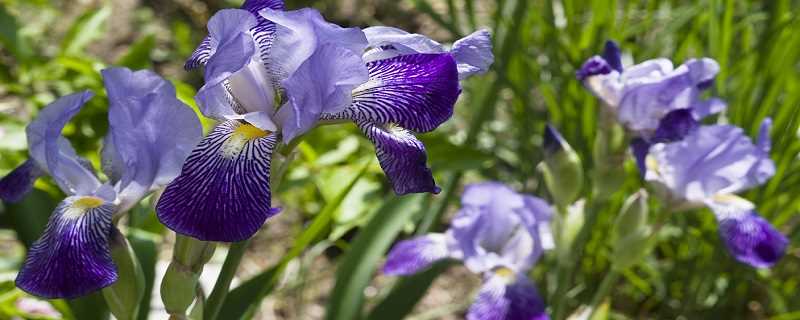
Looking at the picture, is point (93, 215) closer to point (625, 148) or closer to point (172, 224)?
point (172, 224)

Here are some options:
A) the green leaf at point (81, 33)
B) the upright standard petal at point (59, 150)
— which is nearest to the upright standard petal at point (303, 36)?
the upright standard petal at point (59, 150)

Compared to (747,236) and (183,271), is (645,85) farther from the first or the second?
(183,271)

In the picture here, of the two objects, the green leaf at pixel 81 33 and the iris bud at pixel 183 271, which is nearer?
the iris bud at pixel 183 271

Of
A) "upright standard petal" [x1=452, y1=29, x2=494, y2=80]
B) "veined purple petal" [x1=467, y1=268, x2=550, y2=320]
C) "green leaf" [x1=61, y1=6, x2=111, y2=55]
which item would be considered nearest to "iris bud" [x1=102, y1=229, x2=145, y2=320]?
"upright standard petal" [x1=452, y1=29, x2=494, y2=80]

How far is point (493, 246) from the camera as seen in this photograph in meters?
1.12

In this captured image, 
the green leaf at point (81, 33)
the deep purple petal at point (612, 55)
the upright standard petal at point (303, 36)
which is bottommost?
the green leaf at point (81, 33)

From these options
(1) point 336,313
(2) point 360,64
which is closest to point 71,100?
(2) point 360,64

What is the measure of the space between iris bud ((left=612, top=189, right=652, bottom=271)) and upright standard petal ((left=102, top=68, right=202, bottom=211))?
1.79 ft

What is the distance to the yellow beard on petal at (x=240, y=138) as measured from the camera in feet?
1.78

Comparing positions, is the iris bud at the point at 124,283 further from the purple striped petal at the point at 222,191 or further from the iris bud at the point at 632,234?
the iris bud at the point at 632,234

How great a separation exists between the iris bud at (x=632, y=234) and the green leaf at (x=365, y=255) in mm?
243

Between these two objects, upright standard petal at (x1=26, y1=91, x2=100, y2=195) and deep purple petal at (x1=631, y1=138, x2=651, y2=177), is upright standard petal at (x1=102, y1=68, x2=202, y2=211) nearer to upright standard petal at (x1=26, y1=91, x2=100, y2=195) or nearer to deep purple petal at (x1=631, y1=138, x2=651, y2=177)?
upright standard petal at (x1=26, y1=91, x2=100, y2=195)

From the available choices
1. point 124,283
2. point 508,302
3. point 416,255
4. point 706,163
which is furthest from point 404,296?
point 124,283

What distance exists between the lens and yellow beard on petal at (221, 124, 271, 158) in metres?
0.54
